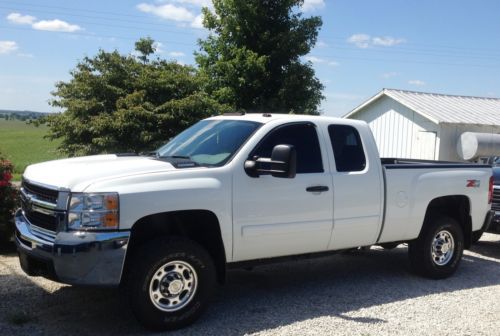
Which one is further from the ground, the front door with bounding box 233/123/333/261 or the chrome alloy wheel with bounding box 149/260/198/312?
the front door with bounding box 233/123/333/261

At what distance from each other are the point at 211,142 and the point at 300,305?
6.30 feet

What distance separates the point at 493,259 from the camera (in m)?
8.53

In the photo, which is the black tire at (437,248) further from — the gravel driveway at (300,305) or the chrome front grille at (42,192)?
the chrome front grille at (42,192)

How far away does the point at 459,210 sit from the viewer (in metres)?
7.36

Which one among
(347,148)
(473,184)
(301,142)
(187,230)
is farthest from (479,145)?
(187,230)

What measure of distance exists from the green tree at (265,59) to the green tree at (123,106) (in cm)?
290

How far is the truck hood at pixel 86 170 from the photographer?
4.58 metres

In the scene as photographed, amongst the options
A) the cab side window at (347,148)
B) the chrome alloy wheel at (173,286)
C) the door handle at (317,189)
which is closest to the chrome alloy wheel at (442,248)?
the cab side window at (347,148)

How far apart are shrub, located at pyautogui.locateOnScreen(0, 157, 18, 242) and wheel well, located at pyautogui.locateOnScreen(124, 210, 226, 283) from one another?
11.5 ft

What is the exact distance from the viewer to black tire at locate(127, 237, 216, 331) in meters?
4.62

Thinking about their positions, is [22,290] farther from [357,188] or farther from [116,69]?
[116,69]

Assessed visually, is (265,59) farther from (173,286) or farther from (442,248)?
(173,286)

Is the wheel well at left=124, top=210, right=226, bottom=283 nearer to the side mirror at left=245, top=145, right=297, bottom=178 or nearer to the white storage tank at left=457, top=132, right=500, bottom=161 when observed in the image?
the side mirror at left=245, top=145, right=297, bottom=178

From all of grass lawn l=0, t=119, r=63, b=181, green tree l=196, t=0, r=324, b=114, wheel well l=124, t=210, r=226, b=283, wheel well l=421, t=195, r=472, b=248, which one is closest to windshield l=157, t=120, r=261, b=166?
wheel well l=124, t=210, r=226, b=283
